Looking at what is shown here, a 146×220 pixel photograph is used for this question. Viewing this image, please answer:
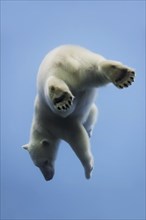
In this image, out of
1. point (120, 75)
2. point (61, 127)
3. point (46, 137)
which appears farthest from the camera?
point (46, 137)

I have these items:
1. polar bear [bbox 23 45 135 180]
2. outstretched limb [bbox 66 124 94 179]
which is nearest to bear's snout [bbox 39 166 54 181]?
polar bear [bbox 23 45 135 180]

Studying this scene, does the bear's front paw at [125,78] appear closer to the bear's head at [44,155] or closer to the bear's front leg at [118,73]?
the bear's front leg at [118,73]

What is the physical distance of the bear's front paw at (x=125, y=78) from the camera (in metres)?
1.18

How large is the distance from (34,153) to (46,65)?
39 cm

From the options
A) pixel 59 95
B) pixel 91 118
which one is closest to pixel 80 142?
pixel 91 118

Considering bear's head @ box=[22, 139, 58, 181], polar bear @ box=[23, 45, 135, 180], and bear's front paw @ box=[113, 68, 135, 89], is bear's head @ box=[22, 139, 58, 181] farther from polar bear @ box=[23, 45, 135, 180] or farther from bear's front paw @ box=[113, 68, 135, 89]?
bear's front paw @ box=[113, 68, 135, 89]

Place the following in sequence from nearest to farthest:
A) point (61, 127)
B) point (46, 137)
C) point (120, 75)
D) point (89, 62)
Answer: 1. point (120, 75)
2. point (89, 62)
3. point (61, 127)
4. point (46, 137)

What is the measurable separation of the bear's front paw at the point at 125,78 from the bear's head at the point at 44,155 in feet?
1.51

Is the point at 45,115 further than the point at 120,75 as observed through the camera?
Yes

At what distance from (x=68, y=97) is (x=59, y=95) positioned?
0.03 metres

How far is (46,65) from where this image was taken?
1.36m

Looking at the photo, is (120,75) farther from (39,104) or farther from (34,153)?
(34,153)

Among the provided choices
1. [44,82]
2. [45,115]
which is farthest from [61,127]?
[44,82]

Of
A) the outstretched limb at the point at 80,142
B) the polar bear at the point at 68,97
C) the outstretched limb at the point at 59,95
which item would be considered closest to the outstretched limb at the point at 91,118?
the polar bear at the point at 68,97
